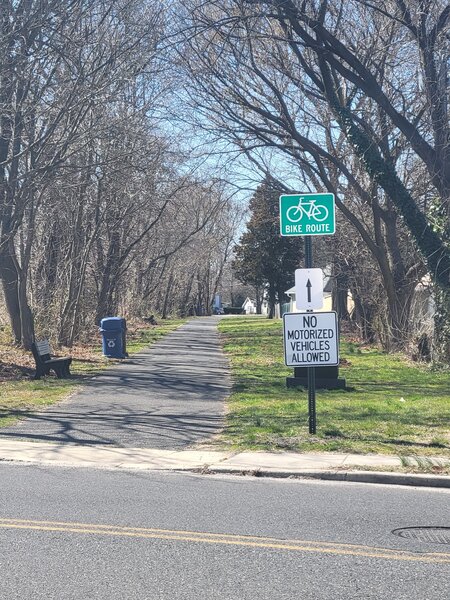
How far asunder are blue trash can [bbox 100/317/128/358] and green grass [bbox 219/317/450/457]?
14.1ft

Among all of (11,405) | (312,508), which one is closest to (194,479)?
(312,508)

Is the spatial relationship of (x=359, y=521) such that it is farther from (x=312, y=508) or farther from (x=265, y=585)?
(x=265, y=585)

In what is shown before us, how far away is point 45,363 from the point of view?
66.9 feet

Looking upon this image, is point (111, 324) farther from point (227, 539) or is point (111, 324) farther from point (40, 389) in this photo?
point (227, 539)

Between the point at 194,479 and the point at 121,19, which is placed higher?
the point at 121,19

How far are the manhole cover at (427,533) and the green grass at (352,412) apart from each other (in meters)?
3.60

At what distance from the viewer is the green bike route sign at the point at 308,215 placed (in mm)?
12305

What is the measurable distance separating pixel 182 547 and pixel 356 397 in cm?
1070

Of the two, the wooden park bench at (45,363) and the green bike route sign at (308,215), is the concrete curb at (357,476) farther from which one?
the wooden park bench at (45,363)

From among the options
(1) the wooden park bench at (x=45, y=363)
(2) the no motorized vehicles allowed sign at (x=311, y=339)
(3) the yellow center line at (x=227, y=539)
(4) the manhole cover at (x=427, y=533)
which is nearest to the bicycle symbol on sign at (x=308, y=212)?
(2) the no motorized vehicles allowed sign at (x=311, y=339)

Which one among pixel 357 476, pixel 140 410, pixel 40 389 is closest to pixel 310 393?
pixel 357 476

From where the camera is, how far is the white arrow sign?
1190 cm

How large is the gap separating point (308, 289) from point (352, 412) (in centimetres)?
343

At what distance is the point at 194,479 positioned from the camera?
31.5 feet
